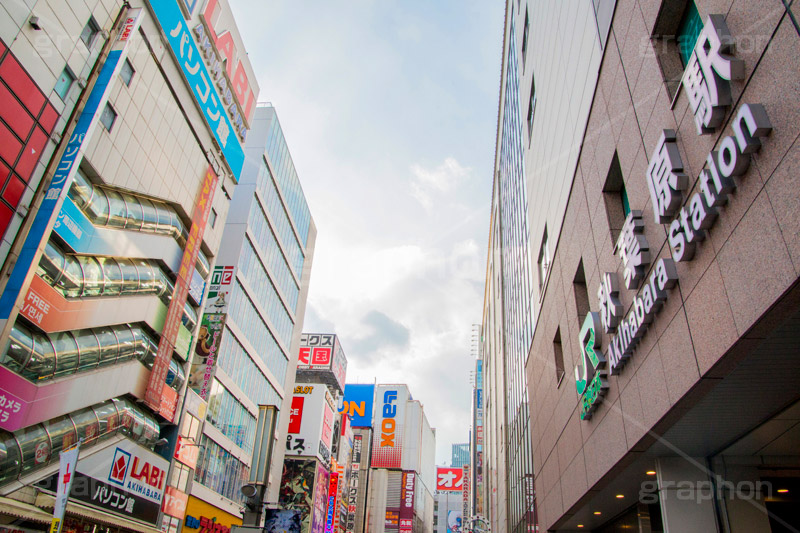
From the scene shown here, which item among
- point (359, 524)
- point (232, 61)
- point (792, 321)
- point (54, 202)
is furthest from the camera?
point (359, 524)

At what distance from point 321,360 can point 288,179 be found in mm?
49532

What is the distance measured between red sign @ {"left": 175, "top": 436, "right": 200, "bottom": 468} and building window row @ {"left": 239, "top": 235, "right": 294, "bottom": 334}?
13.9 meters

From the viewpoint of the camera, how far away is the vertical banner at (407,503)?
13950cm

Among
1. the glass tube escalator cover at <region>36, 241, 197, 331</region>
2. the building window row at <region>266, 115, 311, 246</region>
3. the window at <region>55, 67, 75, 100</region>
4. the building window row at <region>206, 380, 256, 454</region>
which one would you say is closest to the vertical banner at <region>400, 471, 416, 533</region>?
the building window row at <region>266, 115, 311, 246</region>

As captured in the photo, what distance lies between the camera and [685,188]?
28.5ft

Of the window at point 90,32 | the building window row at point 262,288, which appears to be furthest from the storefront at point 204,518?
the window at point 90,32

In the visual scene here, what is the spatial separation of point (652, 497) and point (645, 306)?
276 inches

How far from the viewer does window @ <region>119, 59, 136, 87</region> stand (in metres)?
24.9

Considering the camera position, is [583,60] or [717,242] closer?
[717,242]

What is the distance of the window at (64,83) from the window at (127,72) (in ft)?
12.1

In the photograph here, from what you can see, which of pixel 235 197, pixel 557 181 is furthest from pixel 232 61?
pixel 557 181

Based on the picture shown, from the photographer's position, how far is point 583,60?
625 inches

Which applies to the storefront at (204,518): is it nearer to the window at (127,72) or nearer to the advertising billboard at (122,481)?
the advertising billboard at (122,481)

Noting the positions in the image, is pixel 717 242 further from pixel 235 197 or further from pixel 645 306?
pixel 235 197
